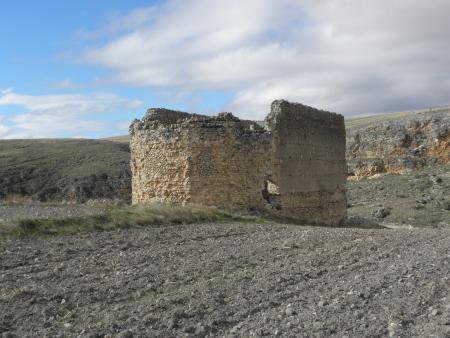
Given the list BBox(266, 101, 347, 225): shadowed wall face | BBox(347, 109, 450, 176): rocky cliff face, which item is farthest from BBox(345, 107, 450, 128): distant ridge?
BBox(266, 101, 347, 225): shadowed wall face

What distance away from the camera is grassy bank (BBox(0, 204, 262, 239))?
10.8 metres

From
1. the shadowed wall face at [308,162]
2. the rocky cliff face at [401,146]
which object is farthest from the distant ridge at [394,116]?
the shadowed wall face at [308,162]

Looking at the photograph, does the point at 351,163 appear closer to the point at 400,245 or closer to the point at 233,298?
the point at 400,245

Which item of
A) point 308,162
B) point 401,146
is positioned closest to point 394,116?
point 401,146

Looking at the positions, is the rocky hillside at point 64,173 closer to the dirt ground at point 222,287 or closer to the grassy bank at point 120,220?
the grassy bank at point 120,220

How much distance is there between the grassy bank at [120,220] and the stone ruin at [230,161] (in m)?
1.11

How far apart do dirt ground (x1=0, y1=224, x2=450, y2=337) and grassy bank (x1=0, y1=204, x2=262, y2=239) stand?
0.61m

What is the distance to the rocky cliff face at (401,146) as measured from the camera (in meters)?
37.6

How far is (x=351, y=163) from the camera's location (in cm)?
4047

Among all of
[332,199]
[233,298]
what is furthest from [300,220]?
[233,298]

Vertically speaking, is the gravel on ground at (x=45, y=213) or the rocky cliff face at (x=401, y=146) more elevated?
the rocky cliff face at (x=401, y=146)

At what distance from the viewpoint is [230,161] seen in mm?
15984

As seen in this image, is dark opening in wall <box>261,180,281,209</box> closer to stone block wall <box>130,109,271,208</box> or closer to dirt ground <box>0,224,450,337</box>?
stone block wall <box>130,109,271,208</box>

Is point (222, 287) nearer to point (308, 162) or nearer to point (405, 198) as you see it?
point (308, 162)
